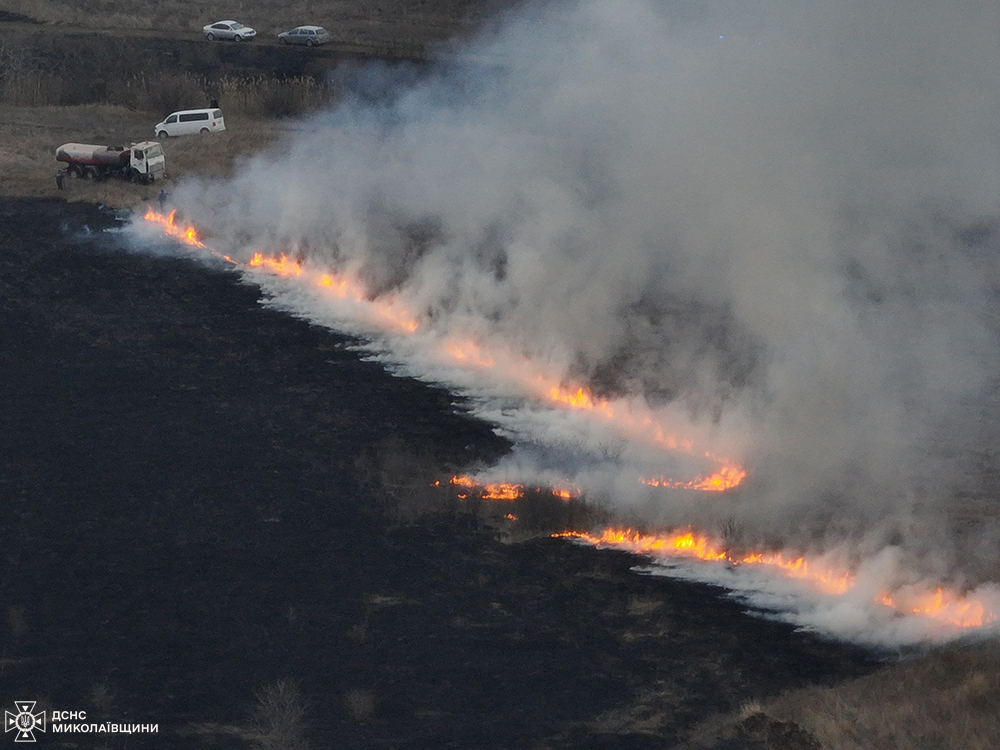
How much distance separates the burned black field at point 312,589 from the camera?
67.1 feet

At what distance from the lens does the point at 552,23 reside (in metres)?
45.3

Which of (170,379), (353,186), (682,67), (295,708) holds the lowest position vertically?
(295,708)

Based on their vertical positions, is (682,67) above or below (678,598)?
above

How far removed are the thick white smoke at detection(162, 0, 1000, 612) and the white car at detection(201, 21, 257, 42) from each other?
98.4 ft

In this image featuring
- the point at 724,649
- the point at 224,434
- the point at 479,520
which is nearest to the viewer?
the point at 724,649

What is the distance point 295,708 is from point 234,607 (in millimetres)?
3464

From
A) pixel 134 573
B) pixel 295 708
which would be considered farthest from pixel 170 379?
pixel 295 708

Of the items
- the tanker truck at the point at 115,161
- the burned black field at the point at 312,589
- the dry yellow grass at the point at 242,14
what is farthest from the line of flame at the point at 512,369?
the dry yellow grass at the point at 242,14

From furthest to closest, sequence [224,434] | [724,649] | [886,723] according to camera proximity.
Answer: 1. [224,434]
2. [724,649]
3. [886,723]

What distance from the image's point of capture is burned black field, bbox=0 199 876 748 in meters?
20.4

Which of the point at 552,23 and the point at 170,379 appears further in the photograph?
the point at 552,23

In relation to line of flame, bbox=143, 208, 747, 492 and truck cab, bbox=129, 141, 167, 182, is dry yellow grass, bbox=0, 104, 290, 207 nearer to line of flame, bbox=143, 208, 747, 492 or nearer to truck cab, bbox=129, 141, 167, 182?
truck cab, bbox=129, 141, 167, 182

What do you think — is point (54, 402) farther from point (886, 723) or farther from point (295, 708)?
point (886, 723)

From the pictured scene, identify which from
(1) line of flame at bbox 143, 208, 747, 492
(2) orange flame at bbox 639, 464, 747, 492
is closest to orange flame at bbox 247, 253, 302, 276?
(1) line of flame at bbox 143, 208, 747, 492
